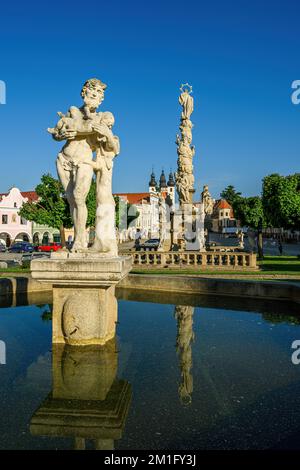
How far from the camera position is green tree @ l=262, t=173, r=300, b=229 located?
3272 centimetres

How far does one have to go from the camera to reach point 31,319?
779 cm

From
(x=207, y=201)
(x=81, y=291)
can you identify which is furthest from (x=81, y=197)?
(x=207, y=201)

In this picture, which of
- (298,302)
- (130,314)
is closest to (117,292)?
(130,314)

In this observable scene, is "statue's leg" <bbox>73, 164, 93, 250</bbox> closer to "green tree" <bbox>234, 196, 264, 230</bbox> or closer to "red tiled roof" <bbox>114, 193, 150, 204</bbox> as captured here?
"green tree" <bbox>234, 196, 264, 230</bbox>

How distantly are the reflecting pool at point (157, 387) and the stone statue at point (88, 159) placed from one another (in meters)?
1.67

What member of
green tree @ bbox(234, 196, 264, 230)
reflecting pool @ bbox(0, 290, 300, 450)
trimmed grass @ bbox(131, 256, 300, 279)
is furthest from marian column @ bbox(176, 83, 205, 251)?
reflecting pool @ bbox(0, 290, 300, 450)

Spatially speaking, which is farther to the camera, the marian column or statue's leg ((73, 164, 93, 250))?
the marian column

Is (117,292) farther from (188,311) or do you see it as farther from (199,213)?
(199,213)

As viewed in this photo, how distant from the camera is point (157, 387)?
4.37 metres

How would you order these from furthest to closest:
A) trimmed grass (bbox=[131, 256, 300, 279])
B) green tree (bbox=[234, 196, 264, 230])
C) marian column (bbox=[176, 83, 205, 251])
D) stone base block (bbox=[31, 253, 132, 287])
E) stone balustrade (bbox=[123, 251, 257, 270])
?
green tree (bbox=[234, 196, 264, 230]), marian column (bbox=[176, 83, 205, 251]), stone balustrade (bbox=[123, 251, 257, 270]), trimmed grass (bbox=[131, 256, 300, 279]), stone base block (bbox=[31, 253, 132, 287])

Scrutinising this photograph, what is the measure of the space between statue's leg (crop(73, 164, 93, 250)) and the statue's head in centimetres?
101

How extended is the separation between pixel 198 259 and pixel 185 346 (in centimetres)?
1673

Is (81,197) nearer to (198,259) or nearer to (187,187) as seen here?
(198,259)

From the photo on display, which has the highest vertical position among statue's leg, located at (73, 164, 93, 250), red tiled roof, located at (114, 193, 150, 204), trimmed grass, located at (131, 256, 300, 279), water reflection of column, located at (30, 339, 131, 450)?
red tiled roof, located at (114, 193, 150, 204)
